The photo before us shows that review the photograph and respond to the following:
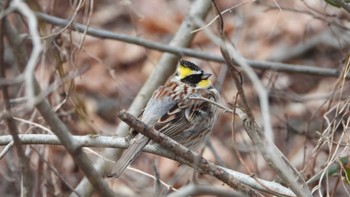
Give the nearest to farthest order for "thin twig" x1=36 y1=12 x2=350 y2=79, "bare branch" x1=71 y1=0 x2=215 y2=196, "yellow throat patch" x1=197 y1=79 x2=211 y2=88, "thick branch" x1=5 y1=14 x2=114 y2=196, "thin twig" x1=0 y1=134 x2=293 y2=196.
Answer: "thick branch" x1=5 y1=14 x2=114 y2=196 < "thin twig" x1=0 y1=134 x2=293 y2=196 < "yellow throat patch" x1=197 y1=79 x2=211 y2=88 < "thin twig" x1=36 y1=12 x2=350 y2=79 < "bare branch" x1=71 y1=0 x2=215 y2=196

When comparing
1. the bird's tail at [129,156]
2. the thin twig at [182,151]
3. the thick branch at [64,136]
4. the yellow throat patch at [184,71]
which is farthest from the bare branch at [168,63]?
the thick branch at [64,136]

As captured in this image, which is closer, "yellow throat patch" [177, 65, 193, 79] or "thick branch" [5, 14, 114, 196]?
"thick branch" [5, 14, 114, 196]

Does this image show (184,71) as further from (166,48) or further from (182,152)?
(182,152)

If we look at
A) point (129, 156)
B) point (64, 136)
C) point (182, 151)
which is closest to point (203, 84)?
point (129, 156)

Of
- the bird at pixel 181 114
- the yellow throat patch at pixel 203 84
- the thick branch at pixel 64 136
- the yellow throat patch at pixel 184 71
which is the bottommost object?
the thick branch at pixel 64 136

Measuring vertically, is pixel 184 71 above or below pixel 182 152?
above

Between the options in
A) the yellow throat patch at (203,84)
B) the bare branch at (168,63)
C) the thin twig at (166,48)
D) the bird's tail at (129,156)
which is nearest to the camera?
Answer: the bird's tail at (129,156)

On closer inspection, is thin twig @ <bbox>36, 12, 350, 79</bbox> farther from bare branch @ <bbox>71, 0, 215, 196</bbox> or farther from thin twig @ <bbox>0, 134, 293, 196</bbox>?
thin twig @ <bbox>0, 134, 293, 196</bbox>

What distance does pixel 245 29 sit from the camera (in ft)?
31.4

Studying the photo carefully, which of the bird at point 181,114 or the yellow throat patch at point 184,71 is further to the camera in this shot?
the yellow throat patch at point 184,71

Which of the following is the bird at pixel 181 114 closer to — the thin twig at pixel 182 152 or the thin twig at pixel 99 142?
the thin twig at pixel 99 142

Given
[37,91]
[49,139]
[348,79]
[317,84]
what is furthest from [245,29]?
[37,91]

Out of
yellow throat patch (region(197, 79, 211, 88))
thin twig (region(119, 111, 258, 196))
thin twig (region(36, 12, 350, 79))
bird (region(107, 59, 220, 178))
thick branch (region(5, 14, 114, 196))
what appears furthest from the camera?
thin twig (region(36, 12, 350, 79))

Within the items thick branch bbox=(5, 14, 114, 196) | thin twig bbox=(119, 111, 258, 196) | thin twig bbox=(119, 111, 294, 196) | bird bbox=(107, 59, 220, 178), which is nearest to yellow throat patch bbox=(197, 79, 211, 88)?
bird bbox=(107, 59, 220, 178)
